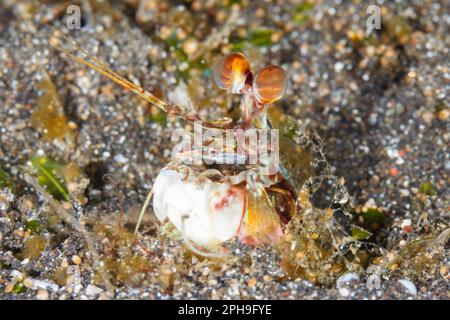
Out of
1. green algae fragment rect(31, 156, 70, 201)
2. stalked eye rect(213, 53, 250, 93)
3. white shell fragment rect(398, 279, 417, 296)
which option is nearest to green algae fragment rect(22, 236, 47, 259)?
green algae fragment rect(31, 156, 70, 201)

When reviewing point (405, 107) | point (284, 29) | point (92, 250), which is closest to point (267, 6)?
point (284, 29)

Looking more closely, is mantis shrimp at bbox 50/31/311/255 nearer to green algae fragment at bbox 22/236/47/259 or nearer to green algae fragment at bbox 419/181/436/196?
green algae fragment at bbox 22/236/47/259

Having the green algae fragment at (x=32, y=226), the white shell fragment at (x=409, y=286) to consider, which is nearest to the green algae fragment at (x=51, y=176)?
the green algae fragment at (x=32, y=226)

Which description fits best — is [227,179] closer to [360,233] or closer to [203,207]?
[203,207]

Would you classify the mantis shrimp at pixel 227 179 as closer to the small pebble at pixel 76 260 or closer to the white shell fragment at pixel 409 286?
the small pebble at pixel 76 260
